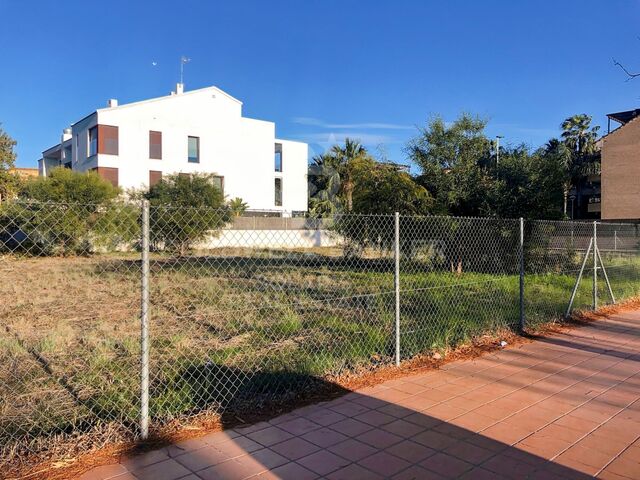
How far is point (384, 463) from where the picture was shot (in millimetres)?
3135

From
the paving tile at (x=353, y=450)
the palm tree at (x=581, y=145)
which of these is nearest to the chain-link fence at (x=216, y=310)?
the paving tile at (x=353, y=450)

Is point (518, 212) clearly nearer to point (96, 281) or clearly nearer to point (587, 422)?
point (587, 422)

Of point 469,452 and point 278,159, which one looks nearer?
point 469,452

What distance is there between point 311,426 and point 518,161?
12121mm

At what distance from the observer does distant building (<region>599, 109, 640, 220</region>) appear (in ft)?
108

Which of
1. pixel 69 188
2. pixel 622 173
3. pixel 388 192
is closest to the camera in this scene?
pixel 388 192

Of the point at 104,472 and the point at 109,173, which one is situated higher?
the point at 109,173

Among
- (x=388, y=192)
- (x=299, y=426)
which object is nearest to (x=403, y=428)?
(x=299, y=426)

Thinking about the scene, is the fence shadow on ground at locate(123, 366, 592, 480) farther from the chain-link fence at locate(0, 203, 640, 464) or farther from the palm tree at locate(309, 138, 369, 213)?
the palm tree at locate(309, 138, 369, 213)

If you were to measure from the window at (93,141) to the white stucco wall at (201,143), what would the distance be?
1.39 feet

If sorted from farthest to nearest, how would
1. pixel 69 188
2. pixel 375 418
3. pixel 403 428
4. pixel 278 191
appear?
pixel 278 191, pixel 69 188, pixel 375 418, pixel 403 428

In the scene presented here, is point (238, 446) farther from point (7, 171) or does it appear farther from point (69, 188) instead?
point (7, 171)

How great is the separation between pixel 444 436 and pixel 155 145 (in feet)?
114

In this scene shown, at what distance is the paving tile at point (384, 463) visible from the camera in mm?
3031
